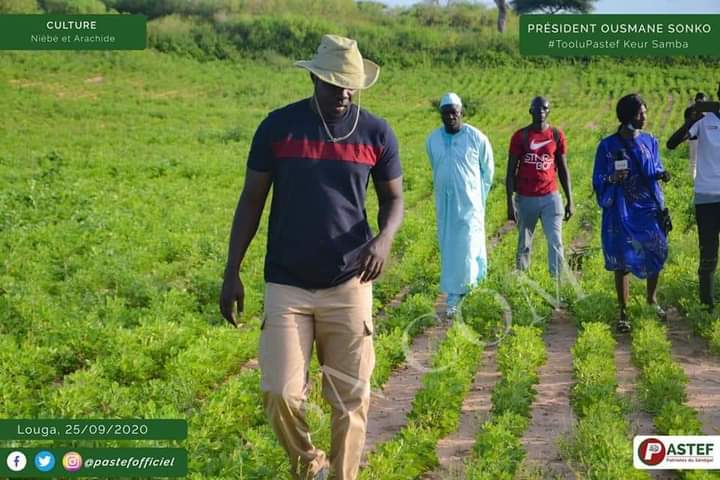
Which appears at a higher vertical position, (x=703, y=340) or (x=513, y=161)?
(x=513, y=161)

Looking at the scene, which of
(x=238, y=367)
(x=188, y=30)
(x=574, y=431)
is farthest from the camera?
(x=188, y=30)

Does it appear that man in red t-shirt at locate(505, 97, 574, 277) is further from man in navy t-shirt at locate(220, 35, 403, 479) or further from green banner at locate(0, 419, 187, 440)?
green banner at locate(0, 419, 187, 440)

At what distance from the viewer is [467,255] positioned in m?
7.44

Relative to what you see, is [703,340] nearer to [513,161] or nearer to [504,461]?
[513,161]

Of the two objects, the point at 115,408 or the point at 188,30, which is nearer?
the point at 115,408

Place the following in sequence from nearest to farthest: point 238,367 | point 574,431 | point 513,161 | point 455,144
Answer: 1. point 574,431
2. point 238,367
3. point 455,144
4. point 513,161

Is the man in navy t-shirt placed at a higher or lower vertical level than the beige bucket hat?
lower

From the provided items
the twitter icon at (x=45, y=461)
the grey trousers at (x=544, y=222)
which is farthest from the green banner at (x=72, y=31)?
the grey trousers at (x=544, y=222)

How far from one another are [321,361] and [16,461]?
1543mm

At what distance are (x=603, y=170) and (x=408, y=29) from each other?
126 ft

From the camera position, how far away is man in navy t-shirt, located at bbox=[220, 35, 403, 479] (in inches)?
148

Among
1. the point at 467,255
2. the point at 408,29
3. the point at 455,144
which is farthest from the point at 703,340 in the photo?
the point at 408,29

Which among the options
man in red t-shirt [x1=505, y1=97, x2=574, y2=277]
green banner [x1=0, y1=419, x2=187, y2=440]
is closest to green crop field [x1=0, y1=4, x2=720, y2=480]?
green banner [x1=0, y1=419, x2=187, y2=440]

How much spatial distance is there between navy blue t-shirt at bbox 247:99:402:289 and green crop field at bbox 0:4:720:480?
105 cm
